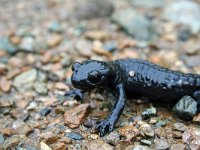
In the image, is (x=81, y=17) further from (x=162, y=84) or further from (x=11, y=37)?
(x=162, y=84)

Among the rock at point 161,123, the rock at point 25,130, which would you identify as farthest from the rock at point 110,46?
the rock at point 25,130

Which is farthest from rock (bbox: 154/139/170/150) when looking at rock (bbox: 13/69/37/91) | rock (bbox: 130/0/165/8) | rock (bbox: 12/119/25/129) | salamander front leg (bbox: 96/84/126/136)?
rock (bbox: 130/0/165/8)

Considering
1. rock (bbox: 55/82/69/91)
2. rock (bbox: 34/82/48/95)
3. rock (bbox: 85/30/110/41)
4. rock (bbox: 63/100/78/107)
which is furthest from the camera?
rock (bbox: 85/30/110/41)

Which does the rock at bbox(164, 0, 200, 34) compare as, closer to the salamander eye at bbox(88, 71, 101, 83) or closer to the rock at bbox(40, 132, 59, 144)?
the salamander eye at bbox(88, 71, 101, 83)

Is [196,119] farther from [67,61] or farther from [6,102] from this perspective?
[6,102]

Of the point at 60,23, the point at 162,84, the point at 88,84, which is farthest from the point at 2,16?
the point at 162,84

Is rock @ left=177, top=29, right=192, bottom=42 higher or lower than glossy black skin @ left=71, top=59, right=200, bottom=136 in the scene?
higher

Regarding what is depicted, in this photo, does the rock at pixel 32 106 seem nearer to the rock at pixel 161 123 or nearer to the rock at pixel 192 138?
the rock at pixel 161 123
